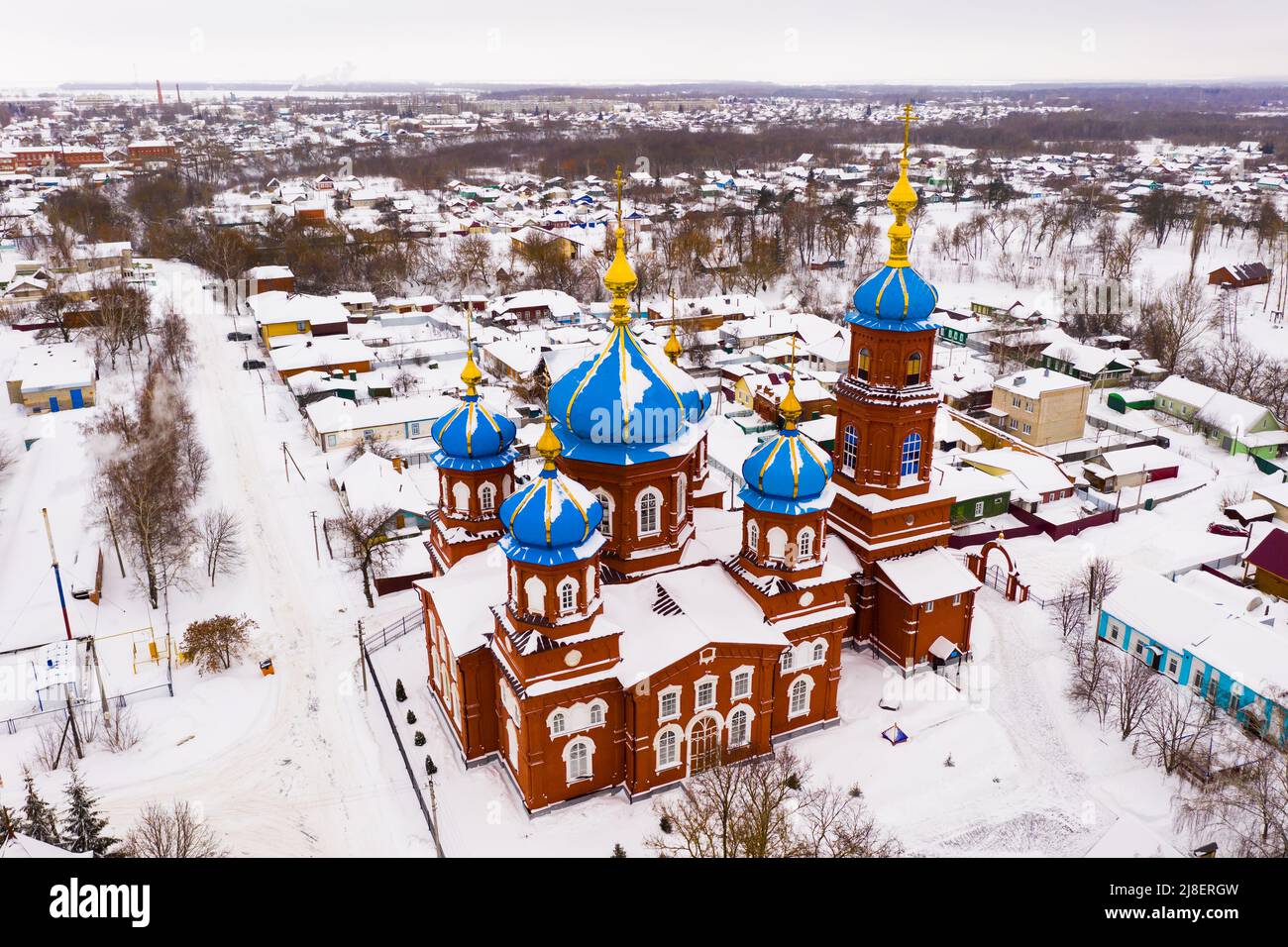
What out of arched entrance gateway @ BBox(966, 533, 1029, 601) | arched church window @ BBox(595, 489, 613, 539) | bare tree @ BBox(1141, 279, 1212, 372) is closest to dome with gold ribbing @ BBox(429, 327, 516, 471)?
arched church window @ BBox(595, 489, 613, 539)

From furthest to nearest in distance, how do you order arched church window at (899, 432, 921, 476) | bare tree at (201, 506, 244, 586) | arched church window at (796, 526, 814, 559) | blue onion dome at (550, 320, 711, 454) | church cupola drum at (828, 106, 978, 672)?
bare tree at (201, 506, 244, 586)
arched church window at (899, 432, 921, 476)
church cupola drum at (828, 106, 978, 672)
arched church window at (796, 526, 814, 559)
blue onion dome at (550, 320, 711, 454)

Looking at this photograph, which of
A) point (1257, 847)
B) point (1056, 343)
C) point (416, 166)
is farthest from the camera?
point (416, 166)

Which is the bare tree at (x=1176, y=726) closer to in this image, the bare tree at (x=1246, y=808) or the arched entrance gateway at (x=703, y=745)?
the bare tree at (x=1246, y=808)

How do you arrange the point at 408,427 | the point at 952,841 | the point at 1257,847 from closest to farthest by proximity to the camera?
the point at 1257,847
the point at 952,841
the point at 408,427

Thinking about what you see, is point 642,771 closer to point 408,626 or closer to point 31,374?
point 408,626

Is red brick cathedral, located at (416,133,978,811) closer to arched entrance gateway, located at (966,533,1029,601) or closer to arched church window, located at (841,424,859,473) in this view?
arched church window, located at (841,424,859,473)

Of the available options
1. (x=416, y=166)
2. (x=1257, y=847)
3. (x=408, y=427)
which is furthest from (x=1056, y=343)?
(x=416, y=166)

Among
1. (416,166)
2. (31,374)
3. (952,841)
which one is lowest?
(952,841)

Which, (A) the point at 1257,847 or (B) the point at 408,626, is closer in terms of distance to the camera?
(A) the point at 1257,847
